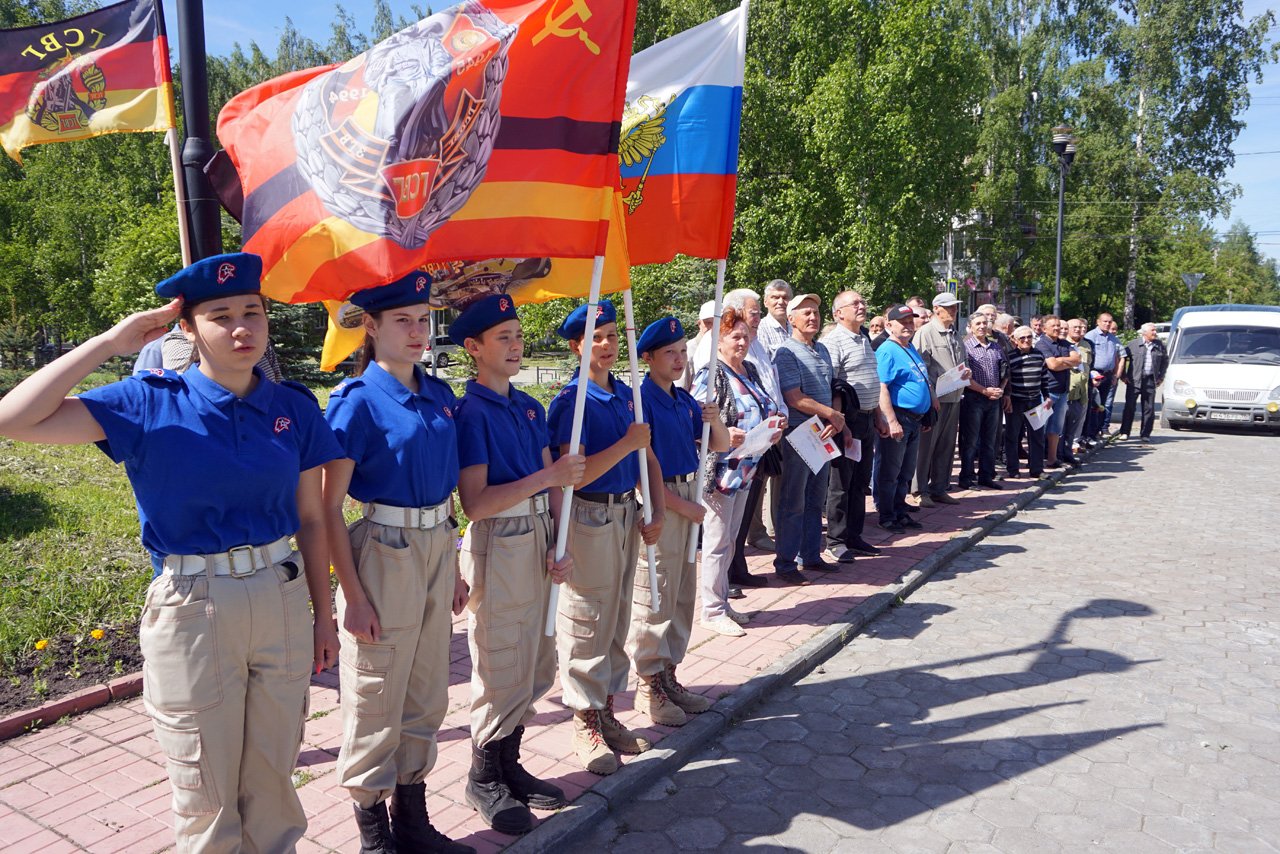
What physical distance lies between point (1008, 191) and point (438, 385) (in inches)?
1404

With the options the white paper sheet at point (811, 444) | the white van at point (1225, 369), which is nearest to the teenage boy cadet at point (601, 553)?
the white paper sheet at point (811, 444)

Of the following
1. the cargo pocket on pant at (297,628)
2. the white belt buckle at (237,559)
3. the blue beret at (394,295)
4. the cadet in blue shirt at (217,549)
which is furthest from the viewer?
the blue beret at (394,295)

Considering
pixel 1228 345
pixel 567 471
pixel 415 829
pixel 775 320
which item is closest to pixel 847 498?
pixel 775 320

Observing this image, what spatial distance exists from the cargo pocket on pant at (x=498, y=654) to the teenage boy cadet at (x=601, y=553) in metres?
0.47

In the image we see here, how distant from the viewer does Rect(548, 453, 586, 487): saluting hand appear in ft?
11.3

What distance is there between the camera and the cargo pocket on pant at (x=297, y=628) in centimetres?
270

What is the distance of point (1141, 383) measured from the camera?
16.0 metres

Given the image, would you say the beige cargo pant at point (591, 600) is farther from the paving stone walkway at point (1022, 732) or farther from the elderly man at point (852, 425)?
the elderly man at point (852, 425)

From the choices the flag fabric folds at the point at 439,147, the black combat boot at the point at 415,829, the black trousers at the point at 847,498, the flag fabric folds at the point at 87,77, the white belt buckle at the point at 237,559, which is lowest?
the black combat boot at the point at 415,829

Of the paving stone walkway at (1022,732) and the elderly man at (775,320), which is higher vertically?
the elderly man at (775,320)

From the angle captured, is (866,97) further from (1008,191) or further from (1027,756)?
(1027,756)

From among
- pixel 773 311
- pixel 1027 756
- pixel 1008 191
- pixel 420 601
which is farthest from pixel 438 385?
pixel 1008 191

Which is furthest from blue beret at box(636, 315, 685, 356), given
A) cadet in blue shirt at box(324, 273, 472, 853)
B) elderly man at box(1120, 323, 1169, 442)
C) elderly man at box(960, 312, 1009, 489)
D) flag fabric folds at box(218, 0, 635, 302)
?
elderly man at box(1120, 323, 1169, 442)

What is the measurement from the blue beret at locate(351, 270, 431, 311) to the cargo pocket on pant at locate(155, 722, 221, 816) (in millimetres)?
1477
